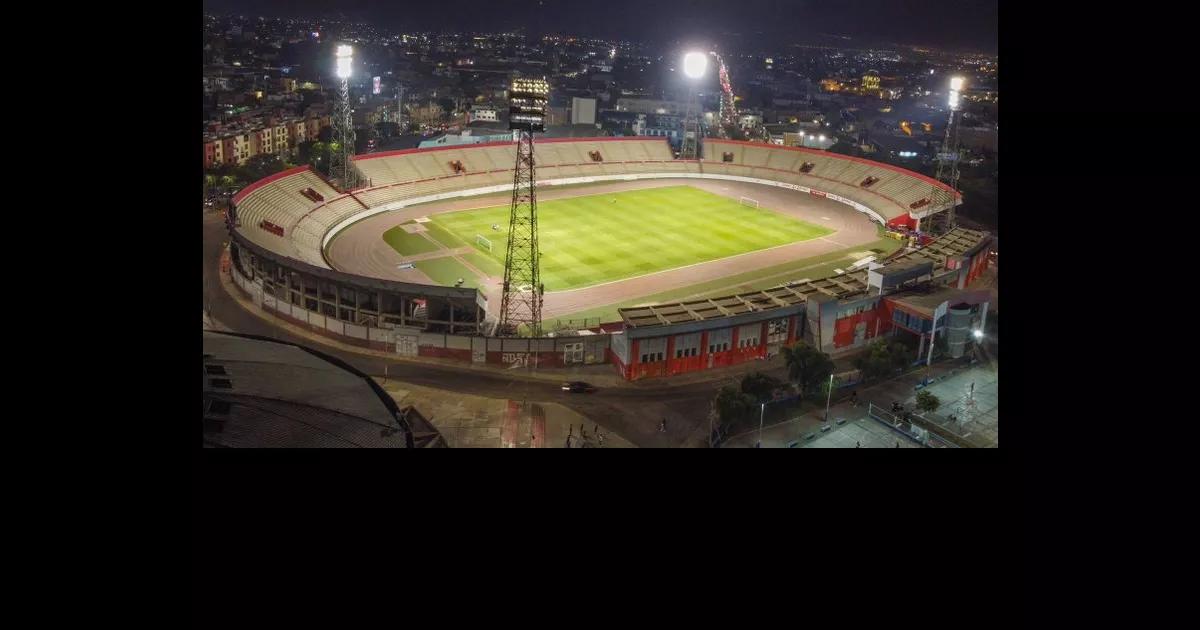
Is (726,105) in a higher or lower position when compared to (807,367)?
higher

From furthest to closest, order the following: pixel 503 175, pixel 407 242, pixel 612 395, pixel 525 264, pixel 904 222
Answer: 1. pixel 503 175
2. pixel 904 222
3. pixel 407 242
4. pixel 525 264
5. pixel 612 395

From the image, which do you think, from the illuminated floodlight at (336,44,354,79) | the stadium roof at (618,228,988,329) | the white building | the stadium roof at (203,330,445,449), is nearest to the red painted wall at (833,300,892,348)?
the stadium roof at (618,228,988,329)

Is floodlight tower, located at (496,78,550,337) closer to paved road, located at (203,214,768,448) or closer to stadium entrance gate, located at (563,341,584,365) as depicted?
stadium entrance gate, located at (563,341,584,365)

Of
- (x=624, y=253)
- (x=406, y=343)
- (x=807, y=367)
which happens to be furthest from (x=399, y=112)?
(x=807, y=367)

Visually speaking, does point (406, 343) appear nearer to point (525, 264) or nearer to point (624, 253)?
point (525, 264)

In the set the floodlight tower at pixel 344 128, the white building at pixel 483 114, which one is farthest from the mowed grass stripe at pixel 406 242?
the white building at pixel 483 114
